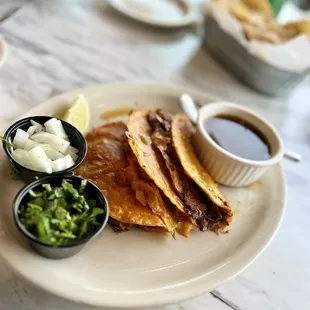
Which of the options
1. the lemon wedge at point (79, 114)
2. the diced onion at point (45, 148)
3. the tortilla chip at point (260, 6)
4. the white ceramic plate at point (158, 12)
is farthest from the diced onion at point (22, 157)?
the tortilla chip at point (260, 6)

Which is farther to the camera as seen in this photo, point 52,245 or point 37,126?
point 37,126

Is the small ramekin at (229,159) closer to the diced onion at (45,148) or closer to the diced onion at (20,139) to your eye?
the diced onion at (45,148)

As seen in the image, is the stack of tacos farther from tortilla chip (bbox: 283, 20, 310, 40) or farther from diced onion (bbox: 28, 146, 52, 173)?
tortilla chip (bbox: 283, 20, 310, 40)

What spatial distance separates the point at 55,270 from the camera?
4.11ft

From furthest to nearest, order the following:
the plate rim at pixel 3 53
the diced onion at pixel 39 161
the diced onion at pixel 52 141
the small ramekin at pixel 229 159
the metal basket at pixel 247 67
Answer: the metal basket at pixel 247 67 < the plate rim at pixel 3 53 < the small ramekin at pixel 229 159 < the diced onion at pixel 52 141 < the diced onion at pixel 39 161

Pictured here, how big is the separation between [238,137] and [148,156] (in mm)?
492

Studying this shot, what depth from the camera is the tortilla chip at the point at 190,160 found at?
155 cm

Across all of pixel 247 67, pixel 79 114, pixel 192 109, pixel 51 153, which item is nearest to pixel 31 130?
pixel 51 153

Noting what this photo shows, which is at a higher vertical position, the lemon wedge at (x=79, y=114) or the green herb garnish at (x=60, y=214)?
the green herb garnish at (x=60, y=214)

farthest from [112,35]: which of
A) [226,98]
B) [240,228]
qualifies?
[240,228]

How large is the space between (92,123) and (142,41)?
3.28ft

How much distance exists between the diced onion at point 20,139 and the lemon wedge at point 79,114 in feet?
0.89

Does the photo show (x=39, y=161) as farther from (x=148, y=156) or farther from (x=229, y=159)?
(x=229, y=159)

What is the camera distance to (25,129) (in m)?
1.56
